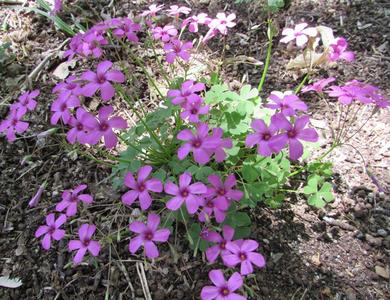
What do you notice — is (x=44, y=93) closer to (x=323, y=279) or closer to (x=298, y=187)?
(x=298, y=187)

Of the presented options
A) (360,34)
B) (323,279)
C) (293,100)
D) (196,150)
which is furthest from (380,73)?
(196,150)

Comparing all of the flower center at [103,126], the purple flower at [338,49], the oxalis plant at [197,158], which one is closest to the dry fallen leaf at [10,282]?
the oxalis plant at [197,158]

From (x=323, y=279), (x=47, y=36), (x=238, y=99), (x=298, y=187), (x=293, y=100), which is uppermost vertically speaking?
(x=293, y=100)

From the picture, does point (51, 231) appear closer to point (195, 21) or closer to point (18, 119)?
point (18, 119)

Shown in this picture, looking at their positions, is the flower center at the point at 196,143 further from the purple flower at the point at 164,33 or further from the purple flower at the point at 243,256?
the purple flower at the point at 164,33

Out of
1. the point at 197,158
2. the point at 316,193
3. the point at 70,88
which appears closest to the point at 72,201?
the point at 70,88

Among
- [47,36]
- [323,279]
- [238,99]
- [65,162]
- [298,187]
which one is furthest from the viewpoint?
[47,36]
